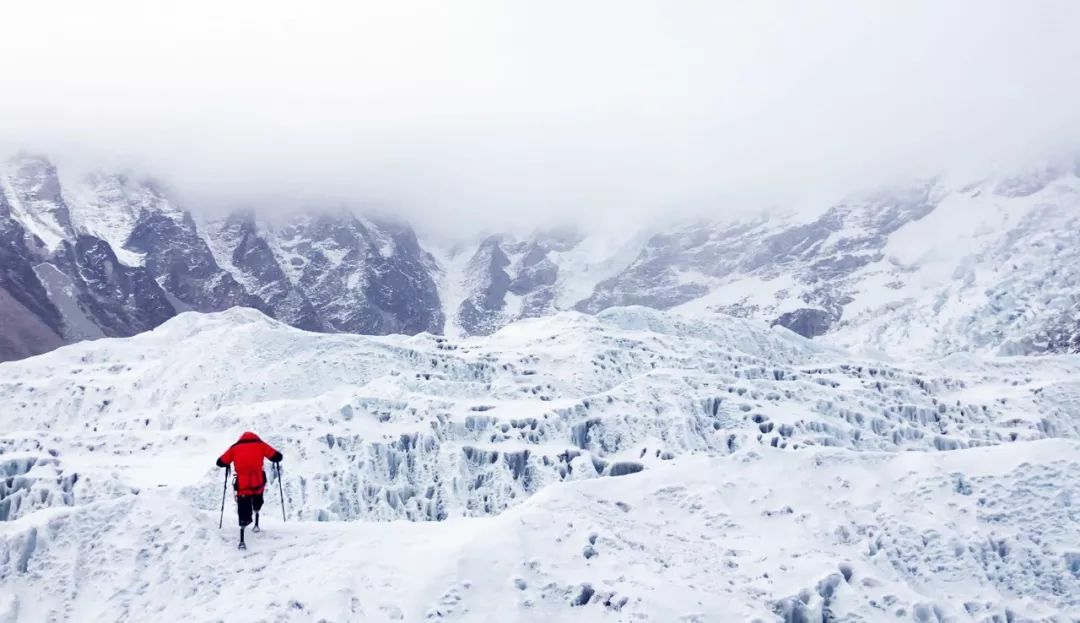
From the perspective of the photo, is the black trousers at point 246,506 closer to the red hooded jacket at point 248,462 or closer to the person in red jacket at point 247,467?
the person in red jacket at point 247,467

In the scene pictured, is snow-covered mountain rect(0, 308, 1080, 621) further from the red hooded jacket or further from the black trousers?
the red hooded jacket

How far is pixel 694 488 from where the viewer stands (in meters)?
32.4

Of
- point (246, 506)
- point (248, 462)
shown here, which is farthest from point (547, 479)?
point (248, 462)

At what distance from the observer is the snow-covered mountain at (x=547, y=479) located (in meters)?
24.4

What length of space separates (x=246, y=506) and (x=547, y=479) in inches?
1841

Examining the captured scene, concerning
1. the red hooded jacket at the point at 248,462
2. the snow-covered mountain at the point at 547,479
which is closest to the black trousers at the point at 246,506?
the red hooded jacket at the point at 248,462

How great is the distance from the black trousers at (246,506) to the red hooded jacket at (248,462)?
251mm

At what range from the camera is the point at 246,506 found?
2478cm

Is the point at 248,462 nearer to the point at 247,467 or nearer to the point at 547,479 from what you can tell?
the point at 247,467

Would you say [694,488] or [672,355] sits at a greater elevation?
[672,355]

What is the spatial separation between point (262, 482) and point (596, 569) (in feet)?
31.4

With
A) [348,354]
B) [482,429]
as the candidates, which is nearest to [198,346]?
[348,354]

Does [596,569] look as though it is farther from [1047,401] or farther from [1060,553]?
[1047,401]

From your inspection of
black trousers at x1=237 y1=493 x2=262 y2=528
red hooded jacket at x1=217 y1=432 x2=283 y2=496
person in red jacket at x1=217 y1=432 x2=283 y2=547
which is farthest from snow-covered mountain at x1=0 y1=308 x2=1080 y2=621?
red hooded jacket at x1=217 y1=432 x2=283 y2=496
